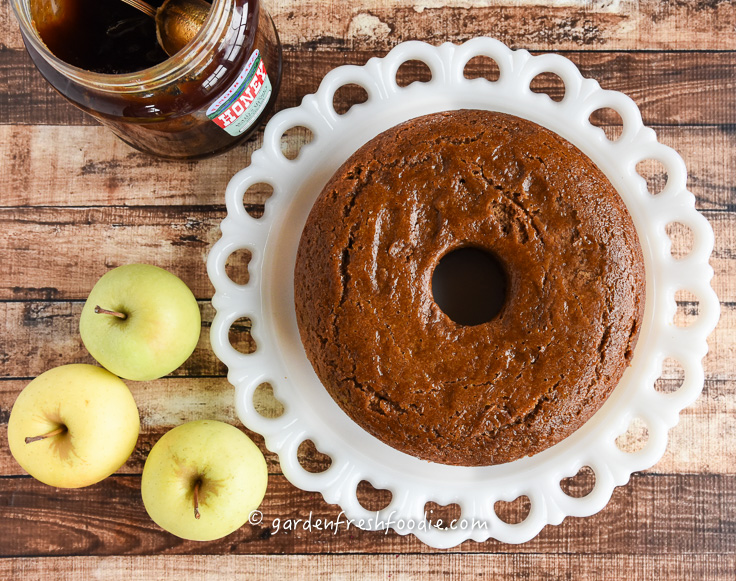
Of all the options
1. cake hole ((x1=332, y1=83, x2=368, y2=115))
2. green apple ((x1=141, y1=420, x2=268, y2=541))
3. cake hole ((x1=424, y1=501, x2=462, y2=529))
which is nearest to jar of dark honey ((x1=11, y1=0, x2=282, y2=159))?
cake hole ((x1=332, y1=83, x2=368, y2=115))

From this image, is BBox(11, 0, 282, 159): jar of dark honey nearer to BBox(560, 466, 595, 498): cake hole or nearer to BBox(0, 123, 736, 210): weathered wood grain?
BBox(0, 123, 736, 210): weathered wood grain

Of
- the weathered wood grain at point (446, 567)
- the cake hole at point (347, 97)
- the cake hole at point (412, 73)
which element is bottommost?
the weathered wood grain at point (446, 567)

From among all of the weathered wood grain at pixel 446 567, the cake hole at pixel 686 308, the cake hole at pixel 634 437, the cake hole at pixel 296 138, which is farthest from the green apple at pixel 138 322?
the cake hole at pixel 686 308

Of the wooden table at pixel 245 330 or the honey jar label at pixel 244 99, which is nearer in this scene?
the honey jar label at pixel 244 99

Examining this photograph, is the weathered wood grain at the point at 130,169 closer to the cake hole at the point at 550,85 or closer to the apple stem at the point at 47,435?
the cake hole at the point at 550,85

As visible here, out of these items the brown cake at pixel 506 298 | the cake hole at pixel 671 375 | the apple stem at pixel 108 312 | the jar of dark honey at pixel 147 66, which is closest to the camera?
the jar of dark honey at pixel 147 66

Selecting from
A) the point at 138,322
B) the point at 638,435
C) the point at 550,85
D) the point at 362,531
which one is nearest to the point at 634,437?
the point at 638,435

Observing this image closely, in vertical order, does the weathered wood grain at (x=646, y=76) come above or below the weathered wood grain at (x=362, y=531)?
above
